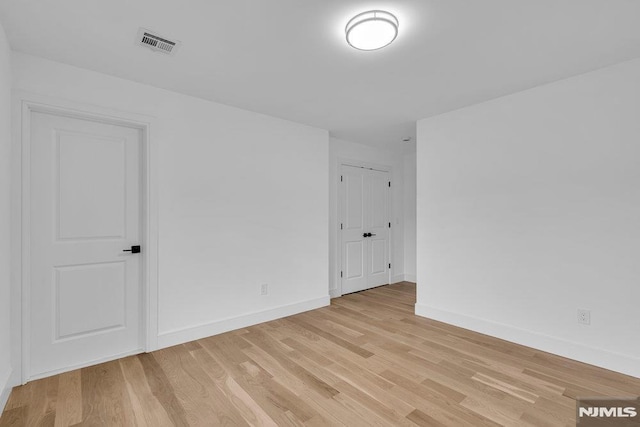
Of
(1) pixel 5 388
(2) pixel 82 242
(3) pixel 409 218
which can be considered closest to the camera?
(1) pixel 5 388

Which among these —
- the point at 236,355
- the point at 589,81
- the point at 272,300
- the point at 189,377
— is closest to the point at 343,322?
the point at 272,300

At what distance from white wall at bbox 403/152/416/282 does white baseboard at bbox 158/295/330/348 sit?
2327 mm

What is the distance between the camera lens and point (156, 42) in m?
2.14

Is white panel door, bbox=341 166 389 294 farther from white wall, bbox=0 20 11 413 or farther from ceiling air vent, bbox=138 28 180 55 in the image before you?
white wall, bbox=0 20 11 413

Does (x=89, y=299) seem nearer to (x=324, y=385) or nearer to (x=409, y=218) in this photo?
(x=324, y=385)

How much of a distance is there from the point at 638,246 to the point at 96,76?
4.65 meters

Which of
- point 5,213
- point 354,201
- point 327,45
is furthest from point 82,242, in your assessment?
point 354,201

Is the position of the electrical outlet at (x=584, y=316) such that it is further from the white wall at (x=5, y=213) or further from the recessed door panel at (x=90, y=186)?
the white wall at (x=5, y=213)

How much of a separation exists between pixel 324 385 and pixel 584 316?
2325 millimetres

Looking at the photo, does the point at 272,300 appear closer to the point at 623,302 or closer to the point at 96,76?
the point at 96,76

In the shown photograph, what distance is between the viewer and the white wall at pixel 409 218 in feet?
18.9

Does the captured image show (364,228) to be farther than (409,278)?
No

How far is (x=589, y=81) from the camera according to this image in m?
2.58

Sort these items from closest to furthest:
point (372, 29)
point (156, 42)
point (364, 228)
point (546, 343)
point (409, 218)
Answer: point (372, 29) < point (156, 42) < point (546, 343) < point (364, 228) < point (409, 218)
